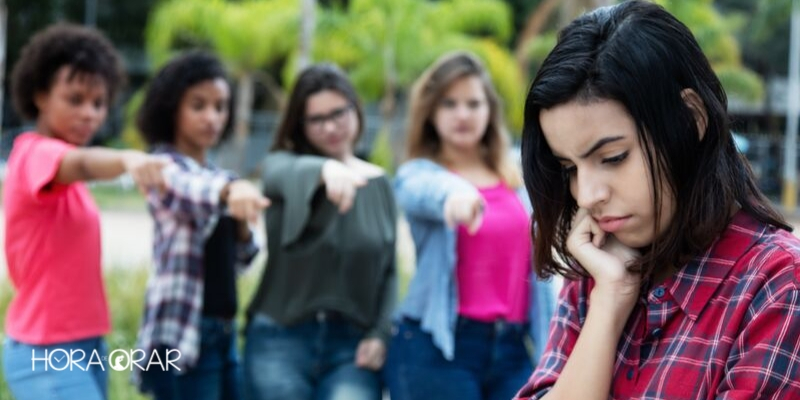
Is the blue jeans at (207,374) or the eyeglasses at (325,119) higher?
the eyeglasses at (325,119)

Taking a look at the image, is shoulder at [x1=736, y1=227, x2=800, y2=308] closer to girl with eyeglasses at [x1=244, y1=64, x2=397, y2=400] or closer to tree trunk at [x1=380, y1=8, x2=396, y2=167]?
girl with eyeglasses at [x1=244, y1=64, x2=397, y2=400]

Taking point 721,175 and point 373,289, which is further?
point 373,289

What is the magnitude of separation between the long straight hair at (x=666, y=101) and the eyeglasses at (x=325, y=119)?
6.91 ft

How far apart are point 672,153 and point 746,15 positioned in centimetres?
2793

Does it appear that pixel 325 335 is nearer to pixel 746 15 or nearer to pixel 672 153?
pixel 672 153

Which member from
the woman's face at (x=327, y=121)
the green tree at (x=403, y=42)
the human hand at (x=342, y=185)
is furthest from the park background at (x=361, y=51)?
the human hand at (x=342, y=185)

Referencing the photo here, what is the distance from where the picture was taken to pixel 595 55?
1660 mm

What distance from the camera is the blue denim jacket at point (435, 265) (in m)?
3.36

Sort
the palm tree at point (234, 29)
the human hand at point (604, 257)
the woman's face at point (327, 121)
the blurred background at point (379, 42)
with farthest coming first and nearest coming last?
the palm tree at point (234, 29) → the blurred background at point (379, 42) → the woman's face at point (327, 121) → the human hand at point (604, 257)

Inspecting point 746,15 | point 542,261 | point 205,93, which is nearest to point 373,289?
point 205,93

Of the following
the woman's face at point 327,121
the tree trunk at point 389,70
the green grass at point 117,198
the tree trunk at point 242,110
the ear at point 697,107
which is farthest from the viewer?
the tree trunk at point 242,110

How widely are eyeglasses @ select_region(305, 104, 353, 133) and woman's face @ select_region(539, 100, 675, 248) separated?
2095 mm

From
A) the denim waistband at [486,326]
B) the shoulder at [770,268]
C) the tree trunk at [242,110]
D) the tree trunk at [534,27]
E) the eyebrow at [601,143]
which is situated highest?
the tree trunk at [534,27]

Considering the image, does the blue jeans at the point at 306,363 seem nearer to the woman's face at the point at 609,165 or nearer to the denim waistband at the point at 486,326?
the denim waistband at the point at 486,326
